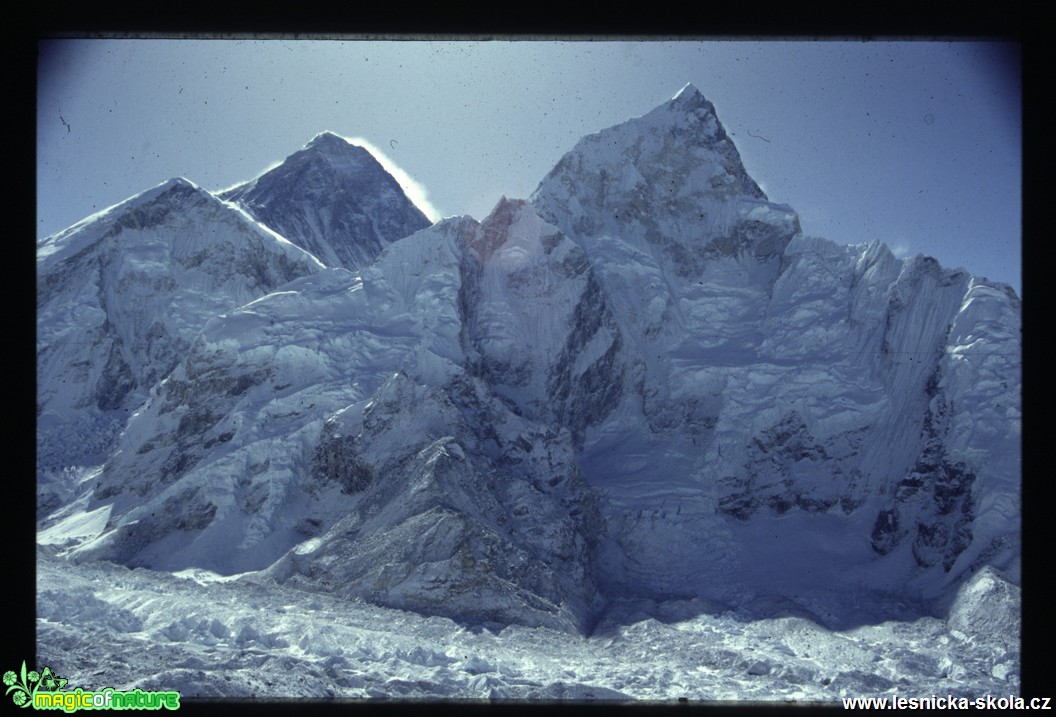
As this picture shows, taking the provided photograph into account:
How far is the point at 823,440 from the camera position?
6462cm

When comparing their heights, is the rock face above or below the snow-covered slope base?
above

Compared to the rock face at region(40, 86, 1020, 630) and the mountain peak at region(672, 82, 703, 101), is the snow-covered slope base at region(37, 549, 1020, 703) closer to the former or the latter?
the rock face at region(40, 86, 1020, 630)

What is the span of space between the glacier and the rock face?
197mm

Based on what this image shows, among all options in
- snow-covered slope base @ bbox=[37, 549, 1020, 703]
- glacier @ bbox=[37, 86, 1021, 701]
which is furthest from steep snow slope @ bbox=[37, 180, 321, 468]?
snow-covered slope base @ bbox=[37, 549, 1020, 703]

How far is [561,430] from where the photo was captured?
61.0 m

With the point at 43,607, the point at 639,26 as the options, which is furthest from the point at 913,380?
the point at 639,26

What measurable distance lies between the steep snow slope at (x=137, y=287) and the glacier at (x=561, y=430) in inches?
8.8

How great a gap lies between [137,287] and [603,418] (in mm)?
38470

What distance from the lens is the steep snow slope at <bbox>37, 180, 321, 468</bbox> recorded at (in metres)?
77.4

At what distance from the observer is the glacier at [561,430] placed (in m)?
43.8

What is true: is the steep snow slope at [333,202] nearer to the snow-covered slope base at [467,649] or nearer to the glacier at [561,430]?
the glacier at [561,430]

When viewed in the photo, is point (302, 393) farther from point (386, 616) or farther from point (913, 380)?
point (913, 380)
